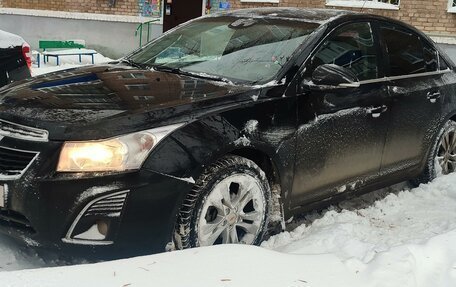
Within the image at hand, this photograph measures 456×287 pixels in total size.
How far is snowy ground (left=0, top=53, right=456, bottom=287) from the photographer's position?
2.25 m

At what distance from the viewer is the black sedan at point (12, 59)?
4652 millimetres

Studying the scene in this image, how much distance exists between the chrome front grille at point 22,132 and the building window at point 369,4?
9694 millimetres

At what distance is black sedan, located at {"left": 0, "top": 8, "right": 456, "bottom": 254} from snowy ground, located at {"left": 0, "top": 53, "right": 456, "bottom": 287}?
0.24 m

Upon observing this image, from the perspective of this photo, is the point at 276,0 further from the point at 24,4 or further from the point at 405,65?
the point at 405,65

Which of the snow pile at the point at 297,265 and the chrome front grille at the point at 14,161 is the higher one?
the chrome front grille at the point at 14,161

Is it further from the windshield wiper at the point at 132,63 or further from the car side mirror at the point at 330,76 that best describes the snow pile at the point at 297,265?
the windshield wiper at the point at 132,63

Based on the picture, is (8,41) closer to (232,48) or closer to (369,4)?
(232,48)

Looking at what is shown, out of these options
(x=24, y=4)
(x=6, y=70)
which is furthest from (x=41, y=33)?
(x=6, y=70)

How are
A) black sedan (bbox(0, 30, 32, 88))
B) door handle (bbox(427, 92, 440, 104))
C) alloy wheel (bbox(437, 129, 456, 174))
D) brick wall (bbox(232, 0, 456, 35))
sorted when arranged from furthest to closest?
brick wall (bbox(232, 0, 456, 35))
alloy wheel (bbox(437, 129, 456, 174))
black sedan (bbox(0, 30, 32, 88))
door handle (bbox(427, 92, 440, 104))

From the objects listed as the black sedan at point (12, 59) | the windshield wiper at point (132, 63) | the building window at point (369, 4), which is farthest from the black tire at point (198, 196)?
the building window at point (369, 4)

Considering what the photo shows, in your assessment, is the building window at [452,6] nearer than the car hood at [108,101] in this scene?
No

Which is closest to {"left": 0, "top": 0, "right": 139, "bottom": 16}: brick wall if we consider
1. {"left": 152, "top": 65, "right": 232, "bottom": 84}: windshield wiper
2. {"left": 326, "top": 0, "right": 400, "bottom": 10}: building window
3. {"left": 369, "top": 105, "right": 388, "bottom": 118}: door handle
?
{"left": 326, "top": 0, "right": 400, "bottom": 10}: building window

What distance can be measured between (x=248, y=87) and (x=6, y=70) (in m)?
2.53

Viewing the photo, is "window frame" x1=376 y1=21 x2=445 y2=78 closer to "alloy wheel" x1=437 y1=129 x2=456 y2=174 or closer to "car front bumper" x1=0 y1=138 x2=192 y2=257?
"alloy wheel" x1=437 y1=129 x2=456 y2=174
